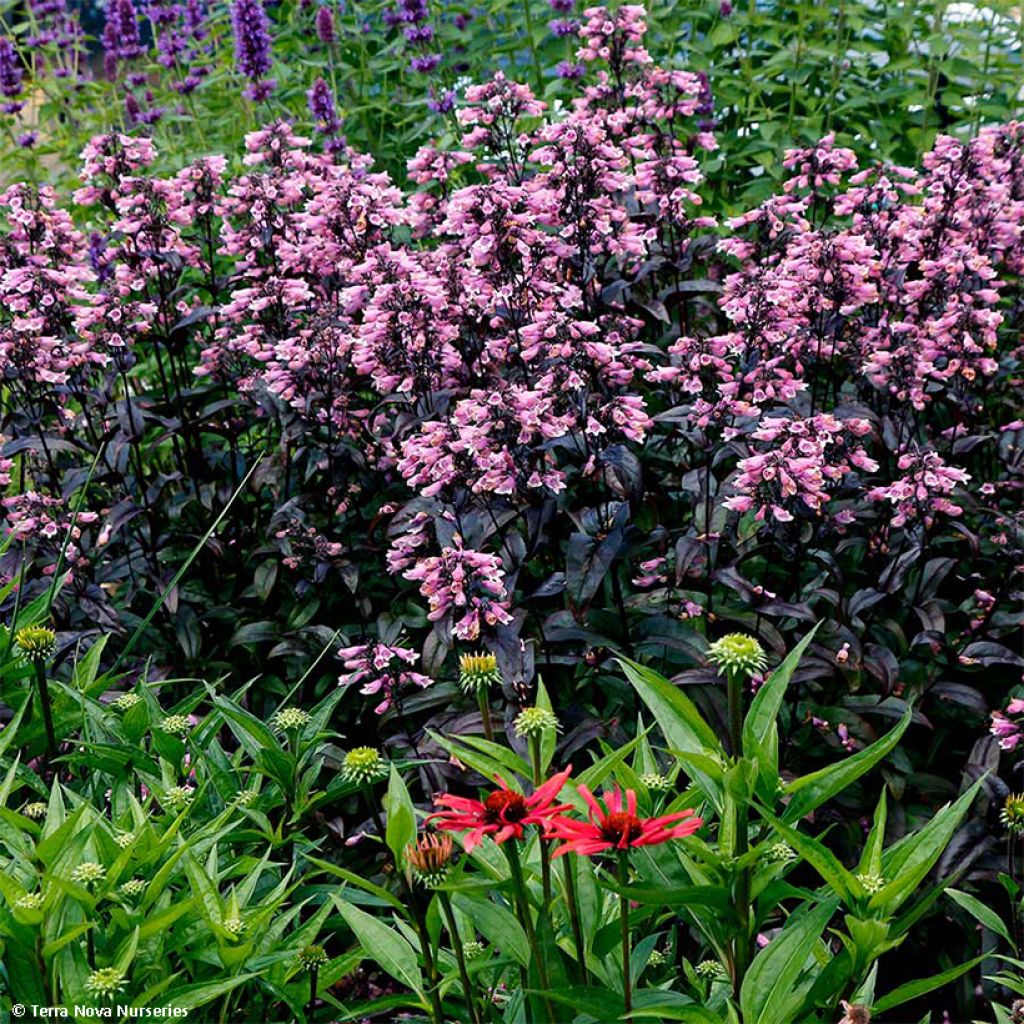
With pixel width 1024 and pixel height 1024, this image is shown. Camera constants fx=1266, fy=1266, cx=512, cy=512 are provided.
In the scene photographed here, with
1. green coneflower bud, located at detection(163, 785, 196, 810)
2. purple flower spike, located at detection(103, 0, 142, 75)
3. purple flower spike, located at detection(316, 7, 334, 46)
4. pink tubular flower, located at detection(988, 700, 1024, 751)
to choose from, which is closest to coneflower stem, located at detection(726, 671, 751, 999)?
green coneflower bud, located at detection(163, 785, 196, 810)

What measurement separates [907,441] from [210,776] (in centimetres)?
207

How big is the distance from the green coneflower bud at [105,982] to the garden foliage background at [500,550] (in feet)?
0.30

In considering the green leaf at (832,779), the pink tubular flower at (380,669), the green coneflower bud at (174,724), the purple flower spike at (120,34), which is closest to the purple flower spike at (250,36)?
the purple flower spike at (120,34)

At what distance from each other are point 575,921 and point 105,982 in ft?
2.01

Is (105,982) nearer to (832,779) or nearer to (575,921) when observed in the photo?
(575,921)

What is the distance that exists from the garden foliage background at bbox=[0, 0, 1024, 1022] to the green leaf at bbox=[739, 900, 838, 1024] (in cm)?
5

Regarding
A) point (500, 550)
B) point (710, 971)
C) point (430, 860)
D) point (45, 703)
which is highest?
point (430, 860)

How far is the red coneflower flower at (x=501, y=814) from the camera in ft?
4.64

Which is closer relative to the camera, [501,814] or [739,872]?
[501,814]

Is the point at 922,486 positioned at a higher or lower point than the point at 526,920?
lower

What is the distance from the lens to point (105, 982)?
1.62 meters

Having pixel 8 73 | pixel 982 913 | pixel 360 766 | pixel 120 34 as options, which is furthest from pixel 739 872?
pixel 120 34

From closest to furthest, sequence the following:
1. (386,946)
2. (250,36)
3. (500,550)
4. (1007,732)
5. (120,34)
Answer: (386,946), (1007,732), (500,550), (250,36), (120,34)

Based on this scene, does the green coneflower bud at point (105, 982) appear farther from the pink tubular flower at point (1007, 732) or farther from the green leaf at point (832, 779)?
the pink tubular flower at point (1007, 732)
